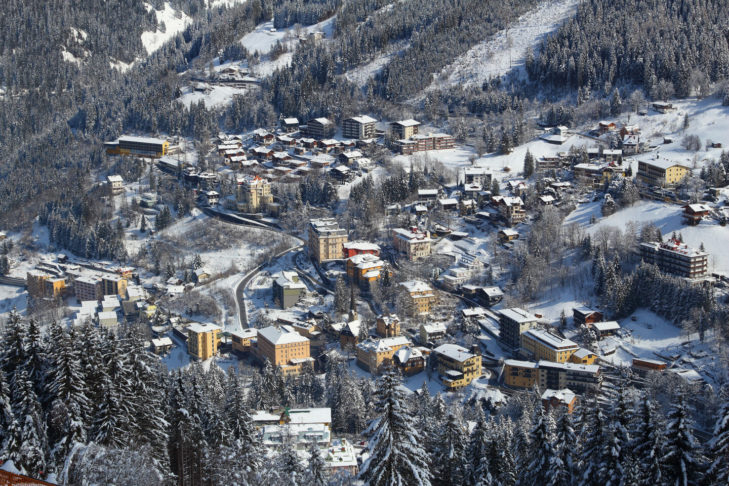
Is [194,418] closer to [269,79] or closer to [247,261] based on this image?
[247,261]

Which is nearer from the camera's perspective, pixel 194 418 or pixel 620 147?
pixel 194 418

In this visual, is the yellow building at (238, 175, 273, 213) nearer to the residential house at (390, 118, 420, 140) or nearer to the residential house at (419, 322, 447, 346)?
the residential house at (390, 118, 420, 140)

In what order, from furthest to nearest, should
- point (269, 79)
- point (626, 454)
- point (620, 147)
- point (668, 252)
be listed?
point (269, 79), point (620, 147), point (668, 252), point (626, 454)

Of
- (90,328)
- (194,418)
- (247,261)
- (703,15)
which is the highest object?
(703,15)

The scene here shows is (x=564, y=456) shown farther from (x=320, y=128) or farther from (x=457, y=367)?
(x=320, y=128)

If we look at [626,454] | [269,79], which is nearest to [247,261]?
[269,79]

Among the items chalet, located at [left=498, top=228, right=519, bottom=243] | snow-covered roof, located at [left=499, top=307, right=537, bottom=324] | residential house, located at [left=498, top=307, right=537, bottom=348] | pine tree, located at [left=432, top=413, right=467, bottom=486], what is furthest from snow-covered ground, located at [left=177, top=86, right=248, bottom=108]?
pine tree, located at [left=432, top=413, right=467, bottom=486]
